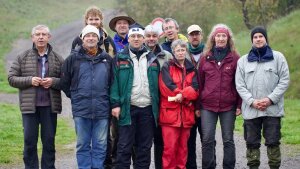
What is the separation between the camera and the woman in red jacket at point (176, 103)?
766cm

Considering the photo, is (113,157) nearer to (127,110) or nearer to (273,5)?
(127,110)

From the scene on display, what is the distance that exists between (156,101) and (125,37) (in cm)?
136

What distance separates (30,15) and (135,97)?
119 ft

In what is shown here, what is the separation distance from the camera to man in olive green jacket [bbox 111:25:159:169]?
24.9ft

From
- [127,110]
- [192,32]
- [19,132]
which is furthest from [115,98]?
[19,132]

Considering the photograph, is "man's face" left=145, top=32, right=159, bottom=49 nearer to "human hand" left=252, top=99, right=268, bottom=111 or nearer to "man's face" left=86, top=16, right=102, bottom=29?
"man's face" left=86, top=16, right=102, bottom=29

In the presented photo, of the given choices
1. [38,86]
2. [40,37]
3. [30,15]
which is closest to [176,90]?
[38,86]

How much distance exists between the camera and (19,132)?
12992 millimetres

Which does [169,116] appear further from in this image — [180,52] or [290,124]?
[290,124]

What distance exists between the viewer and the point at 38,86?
302 inches

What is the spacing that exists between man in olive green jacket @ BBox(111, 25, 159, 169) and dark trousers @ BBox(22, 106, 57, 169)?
3.35 feet

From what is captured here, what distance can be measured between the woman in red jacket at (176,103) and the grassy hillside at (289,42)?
887 cm

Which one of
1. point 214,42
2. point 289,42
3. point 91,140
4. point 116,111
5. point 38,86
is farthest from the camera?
point 289,42

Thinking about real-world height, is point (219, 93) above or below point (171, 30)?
below
